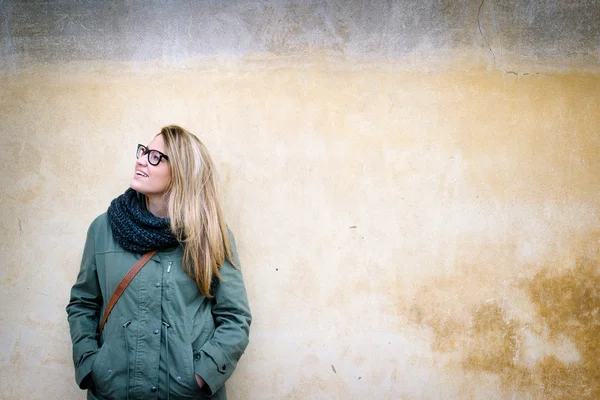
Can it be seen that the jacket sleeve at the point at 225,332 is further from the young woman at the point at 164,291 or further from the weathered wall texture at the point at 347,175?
the weathered wall texture at the point at 347,175

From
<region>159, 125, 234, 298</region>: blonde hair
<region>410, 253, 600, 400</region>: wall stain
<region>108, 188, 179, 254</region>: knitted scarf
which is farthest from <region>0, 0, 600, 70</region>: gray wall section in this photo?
<region>410, 253, 600, 400</region>: wall stain

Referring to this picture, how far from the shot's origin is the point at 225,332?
9.73 ft

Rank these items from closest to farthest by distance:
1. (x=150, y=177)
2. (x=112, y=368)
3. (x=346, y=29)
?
(x=112, y=368)
(x=150, y=177)
(x=346, y=29)

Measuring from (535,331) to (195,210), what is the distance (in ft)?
7.07

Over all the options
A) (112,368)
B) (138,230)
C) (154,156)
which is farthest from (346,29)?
(112,368)

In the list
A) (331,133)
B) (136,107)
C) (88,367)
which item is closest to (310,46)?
(331,133)

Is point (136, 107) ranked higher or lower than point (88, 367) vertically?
higher

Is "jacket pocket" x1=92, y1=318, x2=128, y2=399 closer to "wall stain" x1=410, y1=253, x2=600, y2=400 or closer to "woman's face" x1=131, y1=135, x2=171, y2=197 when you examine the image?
"woman's face" x1=131, y1=135, x2=171, y2=197

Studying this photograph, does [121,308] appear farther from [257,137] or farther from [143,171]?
[257,137]

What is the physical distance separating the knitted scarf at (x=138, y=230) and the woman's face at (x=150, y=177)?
0.10 metres

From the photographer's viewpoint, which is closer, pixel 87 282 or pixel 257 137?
pixel 87 282

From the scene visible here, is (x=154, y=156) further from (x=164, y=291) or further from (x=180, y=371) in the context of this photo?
(x=180, y=371)

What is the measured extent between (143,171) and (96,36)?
108cm

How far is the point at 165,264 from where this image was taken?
2.95m
